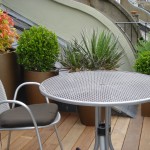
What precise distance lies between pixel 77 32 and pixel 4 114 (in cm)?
345

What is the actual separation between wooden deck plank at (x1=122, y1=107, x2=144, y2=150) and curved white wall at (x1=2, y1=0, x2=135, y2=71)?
1744 mm

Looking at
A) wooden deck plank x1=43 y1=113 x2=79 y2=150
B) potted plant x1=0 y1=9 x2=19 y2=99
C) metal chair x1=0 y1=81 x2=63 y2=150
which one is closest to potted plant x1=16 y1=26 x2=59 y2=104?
potted plant x1=0 y1=9 x2=19 y2=99

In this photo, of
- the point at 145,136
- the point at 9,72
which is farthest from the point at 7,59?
the point at 145,136

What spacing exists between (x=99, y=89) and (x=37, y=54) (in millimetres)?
1797

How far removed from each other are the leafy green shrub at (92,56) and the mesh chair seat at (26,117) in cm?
139

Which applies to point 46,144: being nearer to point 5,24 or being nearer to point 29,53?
point 29,53

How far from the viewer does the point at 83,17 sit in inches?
235

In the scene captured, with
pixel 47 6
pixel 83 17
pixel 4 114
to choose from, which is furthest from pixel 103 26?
pixel 4 114

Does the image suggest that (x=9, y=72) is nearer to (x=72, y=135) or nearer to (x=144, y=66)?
(x=72, y=135)

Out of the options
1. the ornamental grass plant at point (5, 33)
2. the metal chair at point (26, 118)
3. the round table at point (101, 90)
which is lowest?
the metal chair at point (26, 118)

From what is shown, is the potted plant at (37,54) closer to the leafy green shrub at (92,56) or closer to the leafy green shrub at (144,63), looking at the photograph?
the leafy green shrub at (92,56)

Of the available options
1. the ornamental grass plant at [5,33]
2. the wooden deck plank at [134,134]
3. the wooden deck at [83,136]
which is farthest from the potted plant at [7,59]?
the wooden deck plank at [134,134]

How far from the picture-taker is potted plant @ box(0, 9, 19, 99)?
3.83 metres

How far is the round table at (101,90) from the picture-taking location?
2143 mm
